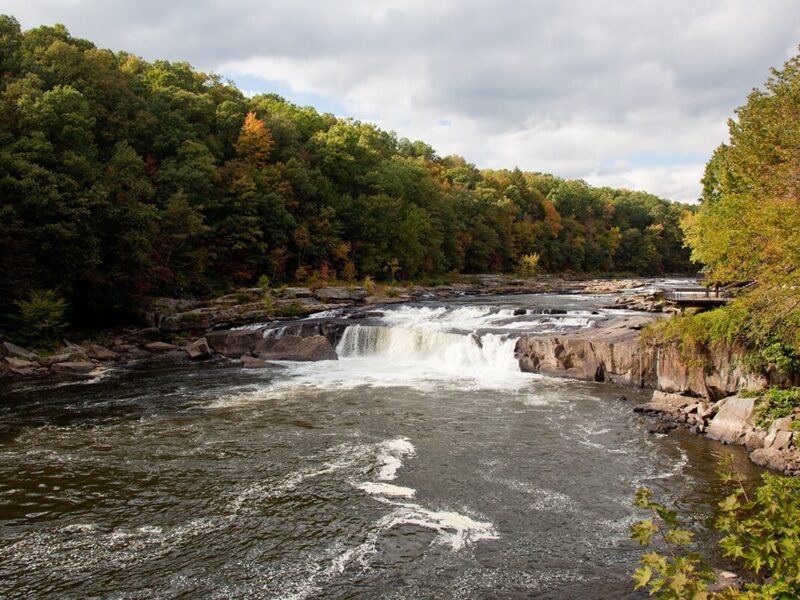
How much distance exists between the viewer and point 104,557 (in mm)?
9047

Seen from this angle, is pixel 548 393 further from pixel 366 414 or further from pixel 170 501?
pixel 170 501

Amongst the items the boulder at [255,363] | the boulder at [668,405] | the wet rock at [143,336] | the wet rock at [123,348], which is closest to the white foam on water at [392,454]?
the boulder at [668,405]

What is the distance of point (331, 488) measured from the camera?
11.7 meters

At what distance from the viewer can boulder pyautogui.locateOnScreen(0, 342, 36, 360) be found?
23.8 m

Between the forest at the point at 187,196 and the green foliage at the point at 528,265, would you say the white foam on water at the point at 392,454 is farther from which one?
the green foliage at the point at 528,265

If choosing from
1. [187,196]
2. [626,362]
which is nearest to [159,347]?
[187,196]

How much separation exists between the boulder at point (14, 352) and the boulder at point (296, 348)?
31.9 feet

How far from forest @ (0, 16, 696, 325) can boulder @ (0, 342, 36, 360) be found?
1.93 meters

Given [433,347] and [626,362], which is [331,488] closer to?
[626,362]

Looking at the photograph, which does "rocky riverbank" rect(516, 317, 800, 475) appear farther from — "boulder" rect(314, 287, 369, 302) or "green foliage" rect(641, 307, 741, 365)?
"boulder" rect(314, 287, 369, 302)

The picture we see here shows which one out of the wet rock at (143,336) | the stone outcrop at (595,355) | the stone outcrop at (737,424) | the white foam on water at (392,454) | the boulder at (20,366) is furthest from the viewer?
the wet rock at (143,336)

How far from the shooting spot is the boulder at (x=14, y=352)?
23.8 metres

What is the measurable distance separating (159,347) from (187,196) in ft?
43.9

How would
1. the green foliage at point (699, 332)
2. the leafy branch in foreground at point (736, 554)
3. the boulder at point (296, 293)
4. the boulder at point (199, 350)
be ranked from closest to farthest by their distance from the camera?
the leafy branch in foreground at point (736, 554) → the green foliage at point (699, 332) → the boulder at point (199, 350) → the boulder at point (296, 293)
